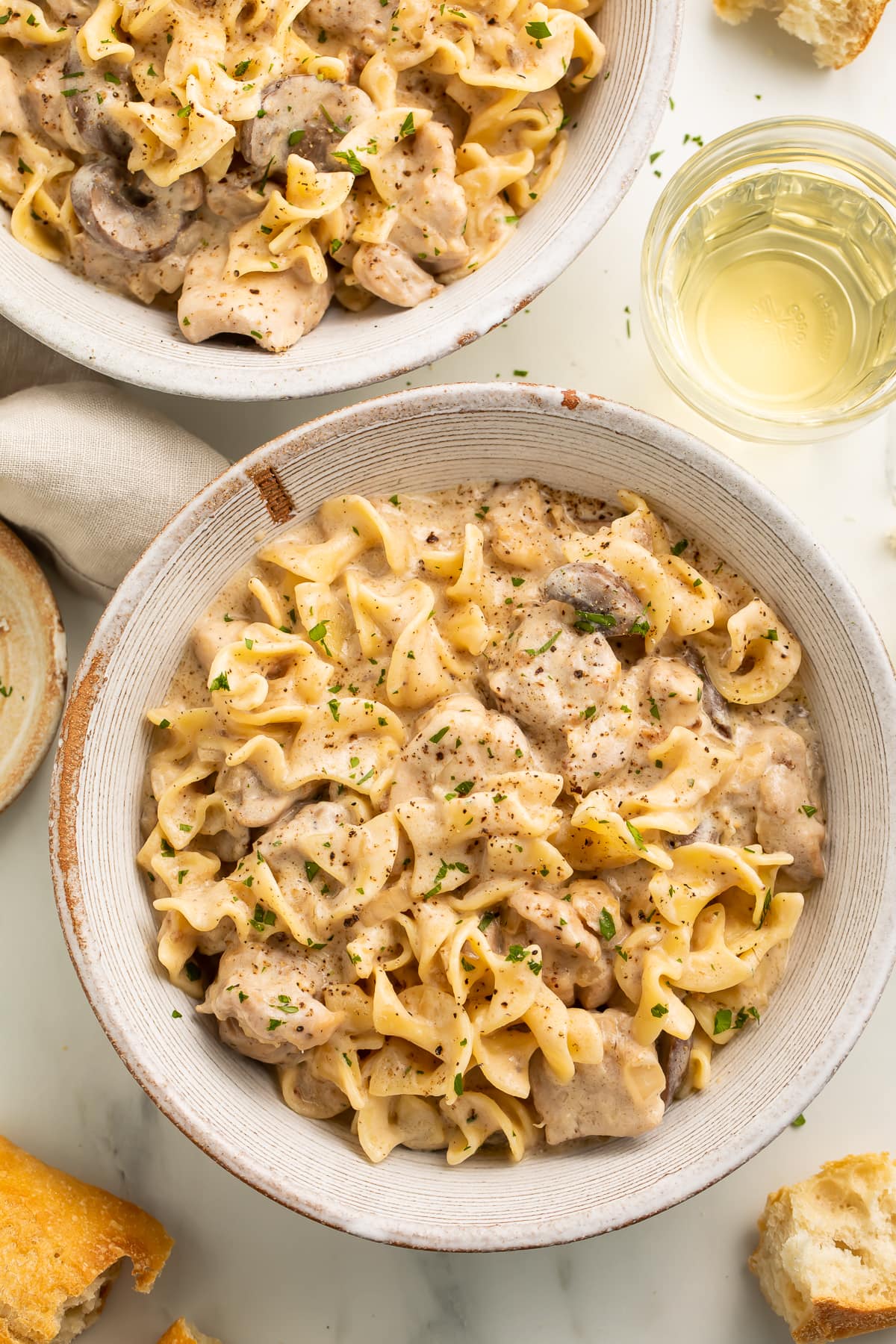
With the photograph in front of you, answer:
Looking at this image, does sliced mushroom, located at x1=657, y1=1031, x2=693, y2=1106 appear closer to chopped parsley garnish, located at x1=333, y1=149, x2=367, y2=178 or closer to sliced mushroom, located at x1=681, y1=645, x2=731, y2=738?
sliced mushroom, located at x1=681, y1=645, x2=731, y2=738

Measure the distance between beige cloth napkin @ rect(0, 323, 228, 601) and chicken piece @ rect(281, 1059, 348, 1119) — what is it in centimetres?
169

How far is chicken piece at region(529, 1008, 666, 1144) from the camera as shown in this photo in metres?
3.23

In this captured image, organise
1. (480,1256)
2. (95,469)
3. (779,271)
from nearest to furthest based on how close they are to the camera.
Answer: (95,469)
(480,1256)
(779,271)

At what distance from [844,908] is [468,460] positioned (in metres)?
1.65

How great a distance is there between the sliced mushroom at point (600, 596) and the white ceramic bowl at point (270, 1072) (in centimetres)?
36

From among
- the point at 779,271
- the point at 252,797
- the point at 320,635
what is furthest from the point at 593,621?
the point at 779,271

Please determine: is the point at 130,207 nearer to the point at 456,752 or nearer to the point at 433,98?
the point at 433,98

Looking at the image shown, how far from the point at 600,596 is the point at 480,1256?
2.27 metres

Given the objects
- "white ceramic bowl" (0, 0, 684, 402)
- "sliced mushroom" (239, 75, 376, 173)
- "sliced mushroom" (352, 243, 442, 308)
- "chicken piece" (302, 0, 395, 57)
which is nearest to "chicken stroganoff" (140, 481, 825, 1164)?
"white ceramic bowl" (0, 0, 684, 402)

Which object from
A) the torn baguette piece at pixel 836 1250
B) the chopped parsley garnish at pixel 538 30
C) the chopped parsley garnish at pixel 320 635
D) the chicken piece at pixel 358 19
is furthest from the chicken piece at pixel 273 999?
the chopped parsley garnish at pixel 538 30

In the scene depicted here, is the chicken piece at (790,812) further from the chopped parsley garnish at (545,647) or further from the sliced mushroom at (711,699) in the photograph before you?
the chopped parsley garnish at (545,647)

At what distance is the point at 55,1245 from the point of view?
3.74 m

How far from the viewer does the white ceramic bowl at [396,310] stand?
3494mm

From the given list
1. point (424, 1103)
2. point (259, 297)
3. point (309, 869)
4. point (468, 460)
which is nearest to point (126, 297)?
point (259, 297)
